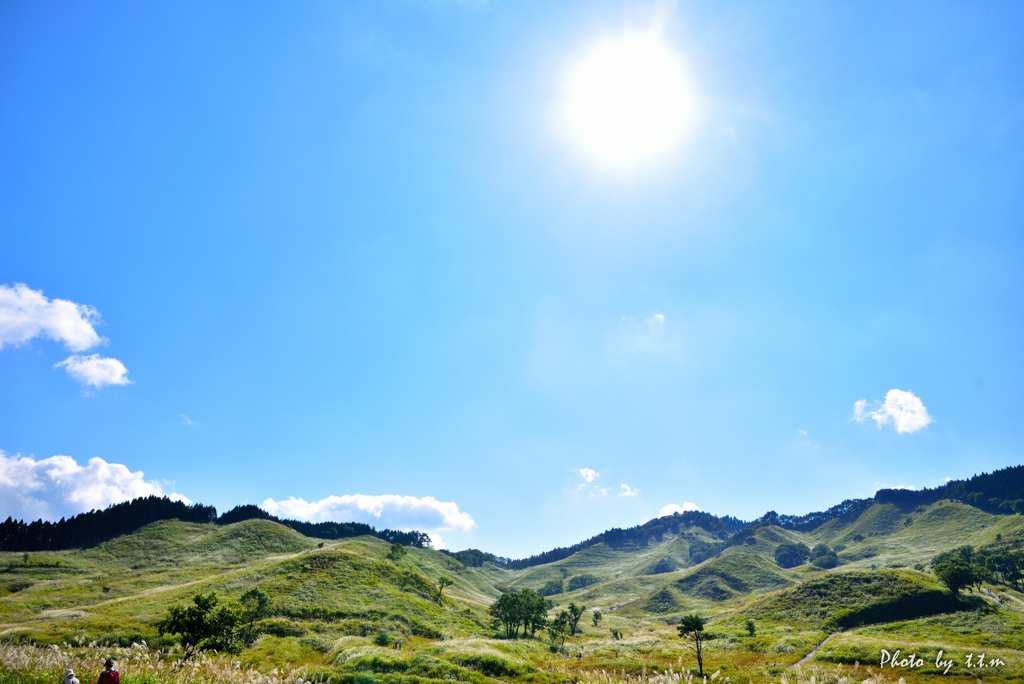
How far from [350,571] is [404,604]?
25.2 meters

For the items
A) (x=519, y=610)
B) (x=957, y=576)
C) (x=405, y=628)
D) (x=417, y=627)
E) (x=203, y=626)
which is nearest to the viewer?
(x=203, y=626)

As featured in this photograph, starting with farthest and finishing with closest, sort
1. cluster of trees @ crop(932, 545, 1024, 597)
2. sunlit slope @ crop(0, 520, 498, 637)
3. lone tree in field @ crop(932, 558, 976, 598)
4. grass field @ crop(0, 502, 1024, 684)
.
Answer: cluster of trees @ crop(932, 545, 1024, 597) < lone tree in field @ crop(932, 558, 976, 598) < sunlit slope @ crop(0, 520, 498, 637) < grass field @ crop(0, 502, 1024, 684)

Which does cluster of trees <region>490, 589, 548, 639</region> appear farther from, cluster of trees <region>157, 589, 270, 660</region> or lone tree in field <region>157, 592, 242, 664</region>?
lone tree in field <region>157, 592, 242, 664</region>

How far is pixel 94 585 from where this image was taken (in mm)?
120312

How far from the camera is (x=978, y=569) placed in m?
109

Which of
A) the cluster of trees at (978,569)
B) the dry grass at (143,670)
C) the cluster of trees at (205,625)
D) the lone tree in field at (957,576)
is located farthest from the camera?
the cluster of trees at (978,569)

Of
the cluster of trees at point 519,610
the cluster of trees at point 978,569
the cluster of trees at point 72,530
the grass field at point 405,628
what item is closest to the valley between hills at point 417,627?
the grass field at point 405,628

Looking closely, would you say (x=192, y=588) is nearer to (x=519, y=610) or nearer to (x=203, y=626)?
(x=519, y=610)

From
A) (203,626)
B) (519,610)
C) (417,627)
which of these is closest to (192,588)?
(417,627)

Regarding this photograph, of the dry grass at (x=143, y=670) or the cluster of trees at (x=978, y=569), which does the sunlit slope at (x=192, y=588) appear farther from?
the cluster of trees at (x=978, y=569)

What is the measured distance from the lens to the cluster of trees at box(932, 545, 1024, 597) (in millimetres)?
105875

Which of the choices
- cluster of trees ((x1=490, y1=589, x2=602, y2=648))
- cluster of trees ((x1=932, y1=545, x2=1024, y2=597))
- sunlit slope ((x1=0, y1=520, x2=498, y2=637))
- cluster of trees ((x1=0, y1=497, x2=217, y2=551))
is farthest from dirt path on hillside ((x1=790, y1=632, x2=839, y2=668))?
cluster of trees ((x1=0, y1=497, x2=217, y2=551))

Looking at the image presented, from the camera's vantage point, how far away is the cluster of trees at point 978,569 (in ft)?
347

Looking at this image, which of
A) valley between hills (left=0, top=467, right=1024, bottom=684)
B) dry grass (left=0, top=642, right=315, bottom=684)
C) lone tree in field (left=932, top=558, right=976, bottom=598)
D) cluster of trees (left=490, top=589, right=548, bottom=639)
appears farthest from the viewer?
lone tree in field (left=932, top=558, right=976, bottom=598)
